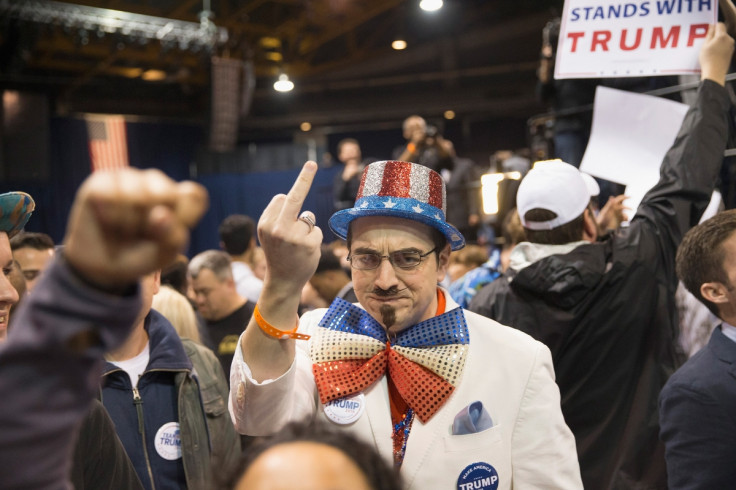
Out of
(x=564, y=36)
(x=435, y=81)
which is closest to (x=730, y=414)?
(x=564, y=36)

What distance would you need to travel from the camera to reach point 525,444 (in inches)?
62.6

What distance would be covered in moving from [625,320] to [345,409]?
1.07m

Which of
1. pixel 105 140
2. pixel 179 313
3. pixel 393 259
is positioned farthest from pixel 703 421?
pixel 105 140

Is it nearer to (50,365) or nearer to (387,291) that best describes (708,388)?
(387,291)

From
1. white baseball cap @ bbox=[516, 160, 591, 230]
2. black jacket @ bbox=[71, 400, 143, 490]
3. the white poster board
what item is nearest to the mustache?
black jacket @ bbox=[71, 400, 143, 490]

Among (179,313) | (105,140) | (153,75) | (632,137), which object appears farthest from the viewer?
(153,75)

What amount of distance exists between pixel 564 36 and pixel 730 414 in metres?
1.47

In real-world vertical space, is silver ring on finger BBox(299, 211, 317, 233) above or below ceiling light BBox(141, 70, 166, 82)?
below

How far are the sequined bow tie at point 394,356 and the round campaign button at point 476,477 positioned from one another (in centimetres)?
14

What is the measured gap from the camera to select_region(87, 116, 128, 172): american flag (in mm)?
12750

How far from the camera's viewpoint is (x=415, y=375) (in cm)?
162

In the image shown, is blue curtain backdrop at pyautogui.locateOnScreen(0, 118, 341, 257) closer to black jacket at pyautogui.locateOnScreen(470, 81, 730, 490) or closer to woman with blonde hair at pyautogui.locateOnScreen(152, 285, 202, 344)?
woman with blonde hair at pyautogui.locateOnScreen(152, 285, 202, 344)

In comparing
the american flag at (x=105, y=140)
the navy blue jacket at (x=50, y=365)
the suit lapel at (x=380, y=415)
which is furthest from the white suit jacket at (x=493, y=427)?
the american flag at (x=105, y=140)

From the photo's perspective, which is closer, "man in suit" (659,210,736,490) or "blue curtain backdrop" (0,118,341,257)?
"man in suit" (659,210,736,490)
